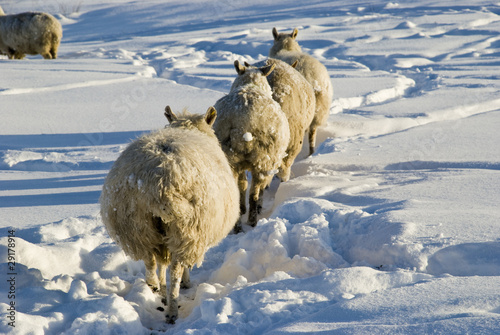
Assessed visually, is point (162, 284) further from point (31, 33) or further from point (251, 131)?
point (31, 33)

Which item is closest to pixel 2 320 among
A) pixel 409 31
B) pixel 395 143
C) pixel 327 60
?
pixel 395 143

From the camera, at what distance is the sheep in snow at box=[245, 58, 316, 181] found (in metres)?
6.02

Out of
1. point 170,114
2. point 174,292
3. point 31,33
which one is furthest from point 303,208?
point 31,33

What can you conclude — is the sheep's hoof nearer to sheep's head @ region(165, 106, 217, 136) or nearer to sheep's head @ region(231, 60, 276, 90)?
sheep's head @ region(165, 106, 217, 136)

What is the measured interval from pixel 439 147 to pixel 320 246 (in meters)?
3.55

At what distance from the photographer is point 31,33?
1541 centimetres

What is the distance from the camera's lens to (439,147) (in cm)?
676

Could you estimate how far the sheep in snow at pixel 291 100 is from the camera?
6.02m

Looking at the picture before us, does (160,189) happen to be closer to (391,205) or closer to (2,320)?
(2,320)

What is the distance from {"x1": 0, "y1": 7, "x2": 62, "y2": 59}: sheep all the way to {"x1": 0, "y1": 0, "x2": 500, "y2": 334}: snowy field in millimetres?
1735

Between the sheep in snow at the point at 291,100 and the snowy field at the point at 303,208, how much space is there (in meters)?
0.40

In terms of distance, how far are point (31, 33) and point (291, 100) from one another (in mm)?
12210

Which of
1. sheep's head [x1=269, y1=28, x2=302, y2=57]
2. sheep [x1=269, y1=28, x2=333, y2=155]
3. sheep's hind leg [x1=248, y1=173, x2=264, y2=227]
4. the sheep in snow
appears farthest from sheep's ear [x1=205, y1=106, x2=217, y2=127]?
sheep's head [x1=269, y1=28, x2=302, y2=57]

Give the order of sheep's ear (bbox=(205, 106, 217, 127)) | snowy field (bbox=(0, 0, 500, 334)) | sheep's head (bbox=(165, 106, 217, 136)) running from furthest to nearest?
sheep's ear (bbox=(205, 106, 217, 127)) < sheep's head (bbox=(165, 106, 217, 136)) < snowy field (bbox=(0, 0, 500, 334))
